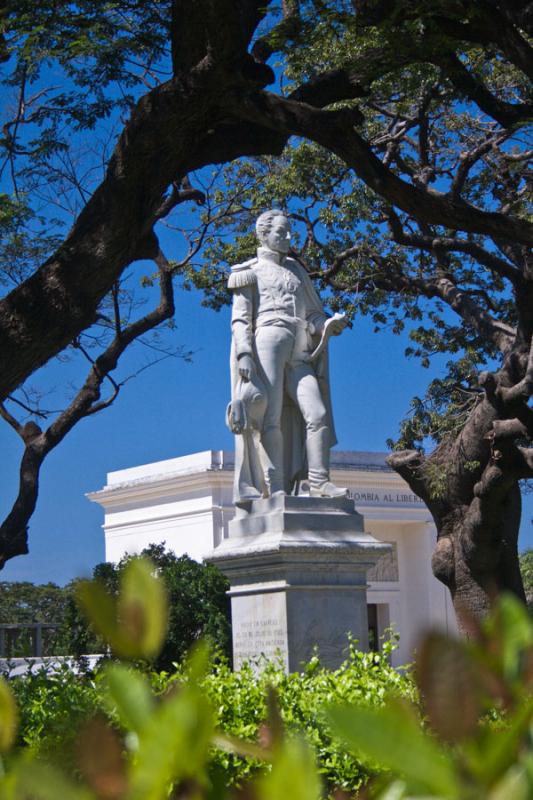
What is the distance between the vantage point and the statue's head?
10727mm

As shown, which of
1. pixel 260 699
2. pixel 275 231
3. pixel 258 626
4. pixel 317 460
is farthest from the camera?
pixel 275 231

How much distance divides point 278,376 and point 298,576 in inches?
71.0

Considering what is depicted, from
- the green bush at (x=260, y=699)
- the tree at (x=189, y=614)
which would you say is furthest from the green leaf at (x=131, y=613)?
the tree at (x=189, y=614)

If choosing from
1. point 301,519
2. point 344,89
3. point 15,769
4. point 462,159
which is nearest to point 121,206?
point 344,89

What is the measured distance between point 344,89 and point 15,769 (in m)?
9.34

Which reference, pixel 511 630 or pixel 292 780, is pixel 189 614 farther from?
pixel 292 780

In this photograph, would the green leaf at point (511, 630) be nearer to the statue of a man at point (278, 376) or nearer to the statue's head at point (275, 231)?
the statue of a man at point (278, 376)

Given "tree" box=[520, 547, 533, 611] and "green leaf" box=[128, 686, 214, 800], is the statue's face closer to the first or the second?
"green leaf" box=[128, 686, 214, 800]

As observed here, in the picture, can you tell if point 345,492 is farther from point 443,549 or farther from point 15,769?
point 15,769

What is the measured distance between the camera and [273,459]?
10328 mm

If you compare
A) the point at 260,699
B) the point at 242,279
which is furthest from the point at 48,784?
the point at 242,279

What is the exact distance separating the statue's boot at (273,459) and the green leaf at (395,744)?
9.72 m

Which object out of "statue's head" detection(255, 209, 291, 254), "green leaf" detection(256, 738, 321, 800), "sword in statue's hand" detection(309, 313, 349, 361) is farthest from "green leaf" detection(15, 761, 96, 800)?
"statue's head" detection(255, 209, 291, 254)

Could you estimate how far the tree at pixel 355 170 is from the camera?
27.6ft
